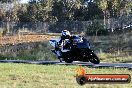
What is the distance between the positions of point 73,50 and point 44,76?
12.0 metres

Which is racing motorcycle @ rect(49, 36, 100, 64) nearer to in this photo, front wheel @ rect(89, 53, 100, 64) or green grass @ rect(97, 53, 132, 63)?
front wheel @ rect(89, 53, 100, 64)

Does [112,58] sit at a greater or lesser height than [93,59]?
lesser

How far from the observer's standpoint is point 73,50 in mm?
5746

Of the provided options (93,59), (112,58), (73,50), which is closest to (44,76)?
(93,59)

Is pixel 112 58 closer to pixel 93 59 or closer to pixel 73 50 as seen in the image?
pixel 93 59

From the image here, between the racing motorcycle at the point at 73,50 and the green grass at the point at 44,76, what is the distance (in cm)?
786

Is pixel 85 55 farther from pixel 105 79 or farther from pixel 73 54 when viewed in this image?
pixel 105 79

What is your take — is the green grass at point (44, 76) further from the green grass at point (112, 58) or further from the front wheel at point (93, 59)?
the green grass at point (112, 58)

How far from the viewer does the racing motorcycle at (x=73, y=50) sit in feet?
18.4

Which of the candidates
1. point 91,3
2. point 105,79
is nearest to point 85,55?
point 105,79

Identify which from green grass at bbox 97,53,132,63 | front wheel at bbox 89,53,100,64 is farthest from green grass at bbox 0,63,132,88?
green grass at bbox 97,53,132,63

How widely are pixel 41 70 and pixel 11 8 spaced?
265ft

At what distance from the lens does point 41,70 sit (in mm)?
20344

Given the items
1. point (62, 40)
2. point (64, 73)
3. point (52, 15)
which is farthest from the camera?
point (52, 15)
